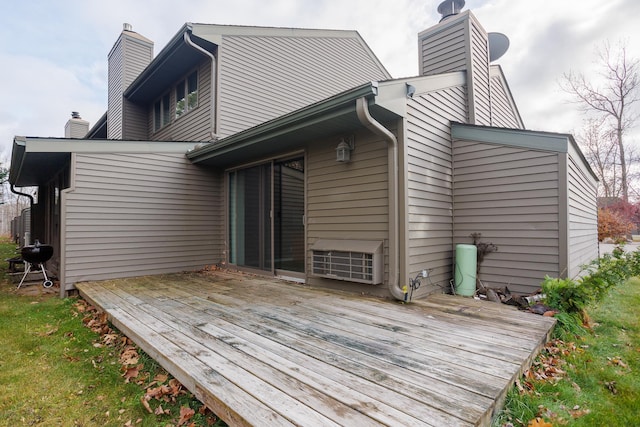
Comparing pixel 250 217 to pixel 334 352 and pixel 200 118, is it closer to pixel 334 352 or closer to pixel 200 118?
pixel 200 118

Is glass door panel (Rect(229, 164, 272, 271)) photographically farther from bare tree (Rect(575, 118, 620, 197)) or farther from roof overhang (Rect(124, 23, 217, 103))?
bare tree (Rect(575, 118, 620, 197))

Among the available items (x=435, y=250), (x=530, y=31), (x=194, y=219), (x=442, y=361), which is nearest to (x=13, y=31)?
(x=194, y=219)

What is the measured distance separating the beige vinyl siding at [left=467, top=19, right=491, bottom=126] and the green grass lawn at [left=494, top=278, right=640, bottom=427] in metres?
3.47

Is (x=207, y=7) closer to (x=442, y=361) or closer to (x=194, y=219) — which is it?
(x=194, y=219)

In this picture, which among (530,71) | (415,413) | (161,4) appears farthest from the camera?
(530,71)

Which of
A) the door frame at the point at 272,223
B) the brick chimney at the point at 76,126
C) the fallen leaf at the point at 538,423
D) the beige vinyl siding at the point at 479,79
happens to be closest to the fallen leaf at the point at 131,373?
the fallen leaf at the point at 538,423

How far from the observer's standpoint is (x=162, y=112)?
8.75 meters

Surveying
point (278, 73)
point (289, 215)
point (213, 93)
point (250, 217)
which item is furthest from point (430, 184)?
point (278, 73)

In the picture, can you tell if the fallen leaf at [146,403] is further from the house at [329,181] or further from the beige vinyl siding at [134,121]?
the beige vinyl siding at [134,121]

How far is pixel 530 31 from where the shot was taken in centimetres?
1047

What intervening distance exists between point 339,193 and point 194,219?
10.4 ft

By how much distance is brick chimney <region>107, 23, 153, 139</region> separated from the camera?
31.4 ft

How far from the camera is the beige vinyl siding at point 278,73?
6875 millimetres

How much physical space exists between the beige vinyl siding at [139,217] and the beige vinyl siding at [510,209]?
4.50m
